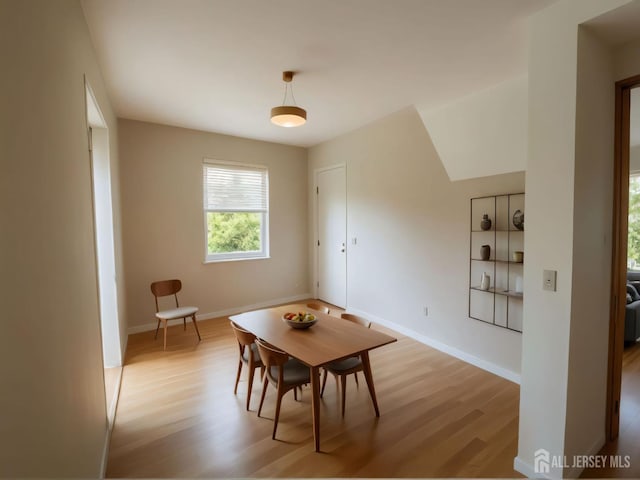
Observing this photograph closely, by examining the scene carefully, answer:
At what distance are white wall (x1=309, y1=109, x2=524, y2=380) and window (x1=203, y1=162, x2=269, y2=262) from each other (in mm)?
1369

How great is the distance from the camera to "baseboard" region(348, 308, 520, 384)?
3.01m

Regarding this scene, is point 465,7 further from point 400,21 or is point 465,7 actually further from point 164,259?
point 164,259

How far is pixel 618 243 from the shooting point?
202 centimetres

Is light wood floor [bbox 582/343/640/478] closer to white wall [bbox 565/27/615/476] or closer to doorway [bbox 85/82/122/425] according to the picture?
white wall [bbox 565/27/615/476]

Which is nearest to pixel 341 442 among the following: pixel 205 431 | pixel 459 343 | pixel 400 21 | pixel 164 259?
pixel 205 431

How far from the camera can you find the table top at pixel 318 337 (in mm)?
2035

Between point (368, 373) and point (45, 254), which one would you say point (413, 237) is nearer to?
point (368, 373)

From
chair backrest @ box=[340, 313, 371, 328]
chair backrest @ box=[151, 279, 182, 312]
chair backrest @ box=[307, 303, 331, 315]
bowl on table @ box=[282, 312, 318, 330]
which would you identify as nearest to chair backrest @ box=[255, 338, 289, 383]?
bowl on table @ box=[282, 312, 318, 330]

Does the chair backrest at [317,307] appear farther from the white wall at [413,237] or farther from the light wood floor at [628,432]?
the light wood floor at [628,432]

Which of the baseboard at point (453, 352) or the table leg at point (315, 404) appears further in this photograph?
the baseboard at point (453, 352)

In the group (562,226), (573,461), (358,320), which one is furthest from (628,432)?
(358,320)

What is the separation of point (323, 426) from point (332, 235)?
331 centimetres

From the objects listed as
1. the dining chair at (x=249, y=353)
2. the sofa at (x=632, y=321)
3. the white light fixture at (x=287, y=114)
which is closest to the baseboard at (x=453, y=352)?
the sofa at (x=632, y=321)

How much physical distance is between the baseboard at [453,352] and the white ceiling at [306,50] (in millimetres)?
2672
